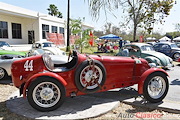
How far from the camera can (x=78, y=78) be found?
3480 millimetres

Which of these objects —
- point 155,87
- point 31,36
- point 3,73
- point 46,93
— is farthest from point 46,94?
point 31,36

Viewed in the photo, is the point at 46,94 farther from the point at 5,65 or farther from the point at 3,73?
the point at 3,73

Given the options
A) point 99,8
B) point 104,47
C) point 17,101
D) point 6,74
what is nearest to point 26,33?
point 104,47

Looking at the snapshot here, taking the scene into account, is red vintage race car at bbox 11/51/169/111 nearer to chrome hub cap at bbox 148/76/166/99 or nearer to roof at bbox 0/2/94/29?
chrome hub cap at bbox 148/76/166/99

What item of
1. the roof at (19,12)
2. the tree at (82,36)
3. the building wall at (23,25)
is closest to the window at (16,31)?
the building wall at (23,25)

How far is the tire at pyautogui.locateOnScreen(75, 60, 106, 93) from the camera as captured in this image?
137 inches

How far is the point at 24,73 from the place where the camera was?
3471 mm

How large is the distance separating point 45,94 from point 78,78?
0.77m

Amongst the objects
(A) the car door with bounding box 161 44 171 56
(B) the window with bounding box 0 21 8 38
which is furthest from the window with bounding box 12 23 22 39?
(A) the car door with bounding box 161 44 171 56

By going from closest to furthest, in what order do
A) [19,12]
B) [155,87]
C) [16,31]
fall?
[155,87] < [19,12] < [16,31]

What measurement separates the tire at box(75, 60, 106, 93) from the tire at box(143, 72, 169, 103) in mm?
1068

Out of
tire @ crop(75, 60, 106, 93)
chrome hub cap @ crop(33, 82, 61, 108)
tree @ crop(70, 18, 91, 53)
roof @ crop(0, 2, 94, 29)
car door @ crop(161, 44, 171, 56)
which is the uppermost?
roof @ crop(0, 2, 94, 29)

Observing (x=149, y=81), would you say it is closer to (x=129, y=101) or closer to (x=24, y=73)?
(x=129, y=101)

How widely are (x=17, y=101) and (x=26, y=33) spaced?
81.7ft
